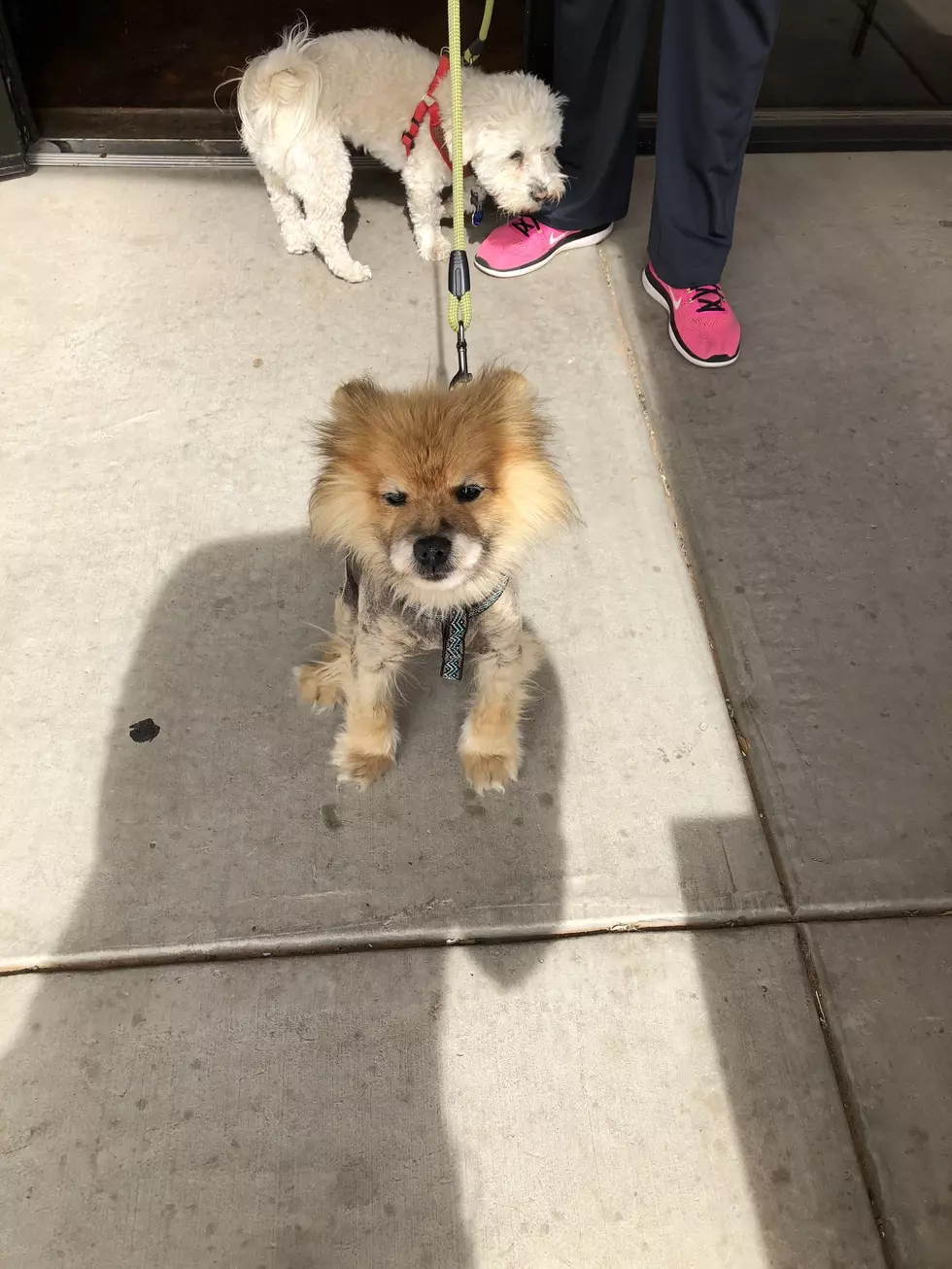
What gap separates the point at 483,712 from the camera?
221cm

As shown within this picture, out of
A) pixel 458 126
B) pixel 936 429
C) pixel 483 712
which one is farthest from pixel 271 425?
pixel 936 429

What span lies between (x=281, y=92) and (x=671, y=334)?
168cm

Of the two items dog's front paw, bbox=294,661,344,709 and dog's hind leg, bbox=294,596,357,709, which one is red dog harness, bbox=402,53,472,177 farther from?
dog's front paw, bbox=294,661,344,709

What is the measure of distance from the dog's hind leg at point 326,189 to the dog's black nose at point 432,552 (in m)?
2.28

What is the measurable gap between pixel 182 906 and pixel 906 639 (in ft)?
7.12

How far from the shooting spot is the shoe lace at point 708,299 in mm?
3330

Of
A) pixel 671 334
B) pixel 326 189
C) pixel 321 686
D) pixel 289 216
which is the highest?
pixel 326 189

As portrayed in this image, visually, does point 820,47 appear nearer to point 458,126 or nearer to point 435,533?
point 458,126

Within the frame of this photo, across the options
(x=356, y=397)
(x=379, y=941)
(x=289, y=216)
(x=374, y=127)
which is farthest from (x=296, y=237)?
(x=379, y=941)

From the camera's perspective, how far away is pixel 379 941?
2023mm

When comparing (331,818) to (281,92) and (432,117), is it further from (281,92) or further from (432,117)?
(432,117)

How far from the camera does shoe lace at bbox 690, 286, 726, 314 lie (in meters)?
3.33

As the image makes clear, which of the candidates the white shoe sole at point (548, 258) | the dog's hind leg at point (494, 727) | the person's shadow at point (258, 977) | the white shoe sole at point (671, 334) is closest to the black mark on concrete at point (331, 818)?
the person's shadow at point (258, 977)

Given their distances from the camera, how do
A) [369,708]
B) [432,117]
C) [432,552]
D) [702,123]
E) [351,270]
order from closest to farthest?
1. [432,552]
2. [369,708]
3. [702,123]
4. [432,117]
5. [351,270]
